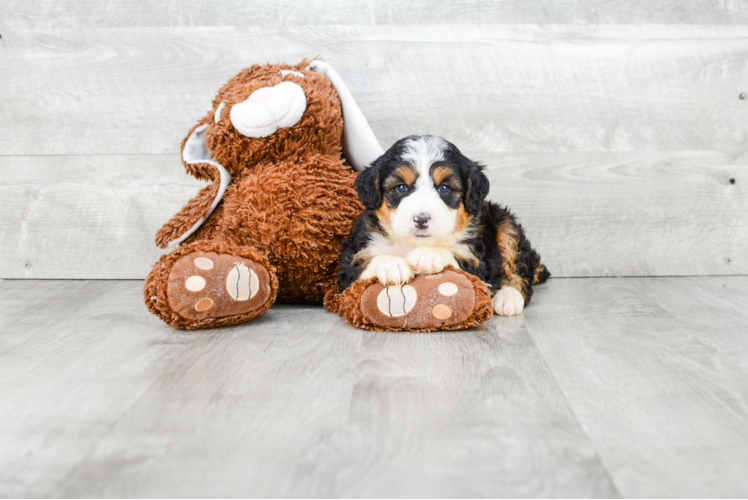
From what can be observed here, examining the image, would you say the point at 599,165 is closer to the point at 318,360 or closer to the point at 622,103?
the point at 622,103

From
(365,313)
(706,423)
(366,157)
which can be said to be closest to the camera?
(706,423)

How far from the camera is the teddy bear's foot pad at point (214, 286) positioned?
189 centimetres

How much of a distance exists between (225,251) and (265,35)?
3.93ft

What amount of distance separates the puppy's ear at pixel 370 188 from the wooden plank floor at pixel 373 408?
404 millimetres

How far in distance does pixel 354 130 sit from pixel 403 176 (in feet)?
1.71

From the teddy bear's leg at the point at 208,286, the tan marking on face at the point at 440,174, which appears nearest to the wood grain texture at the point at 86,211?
the teddy bear's leg at the point at 208,286

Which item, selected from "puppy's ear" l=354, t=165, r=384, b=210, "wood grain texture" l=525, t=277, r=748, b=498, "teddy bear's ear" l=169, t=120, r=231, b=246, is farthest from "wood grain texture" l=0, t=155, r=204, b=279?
"wood grain texture" l=525, t=277, r=748, b=498

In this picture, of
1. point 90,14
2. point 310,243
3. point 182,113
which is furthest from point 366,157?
point 90,14

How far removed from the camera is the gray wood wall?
9.16 ft

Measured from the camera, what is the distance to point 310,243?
7.23 feet

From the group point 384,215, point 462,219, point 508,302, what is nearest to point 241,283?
point 384,215

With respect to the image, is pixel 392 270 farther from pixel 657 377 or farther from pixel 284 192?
pixel 657 377

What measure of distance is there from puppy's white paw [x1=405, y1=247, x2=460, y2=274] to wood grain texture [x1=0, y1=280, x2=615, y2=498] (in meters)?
0.20

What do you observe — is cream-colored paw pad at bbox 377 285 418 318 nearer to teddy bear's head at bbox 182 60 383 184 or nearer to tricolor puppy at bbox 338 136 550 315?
tricolor puppy at bbox 338 136 550 315
